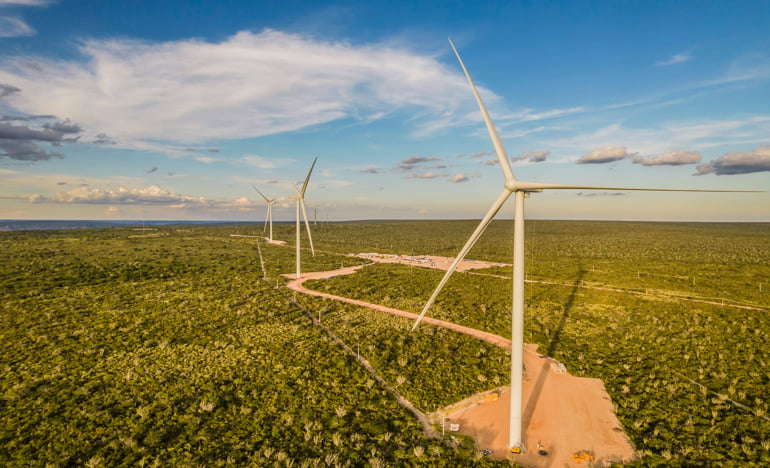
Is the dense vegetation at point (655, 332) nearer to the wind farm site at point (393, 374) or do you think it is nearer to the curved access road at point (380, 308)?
the wind farm site at point (393, 374)

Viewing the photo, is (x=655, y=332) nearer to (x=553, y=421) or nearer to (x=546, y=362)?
(x=546, y=362)

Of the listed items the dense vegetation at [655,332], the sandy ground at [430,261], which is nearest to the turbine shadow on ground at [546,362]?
the dense vegetation at [655,332]

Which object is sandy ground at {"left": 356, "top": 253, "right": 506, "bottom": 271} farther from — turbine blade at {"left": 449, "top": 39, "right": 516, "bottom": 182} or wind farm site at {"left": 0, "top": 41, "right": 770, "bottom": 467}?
turbine blade at {"left": 449, "top": 39, "right": 516, "bottom": 182}

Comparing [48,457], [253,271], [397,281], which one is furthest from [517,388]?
[253,271]

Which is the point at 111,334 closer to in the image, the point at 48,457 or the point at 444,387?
the point at 48,457

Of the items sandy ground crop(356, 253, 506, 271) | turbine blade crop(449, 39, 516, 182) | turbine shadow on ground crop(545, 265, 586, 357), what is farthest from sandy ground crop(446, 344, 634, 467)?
sandy ground crop(356, 253, 506, 271)
